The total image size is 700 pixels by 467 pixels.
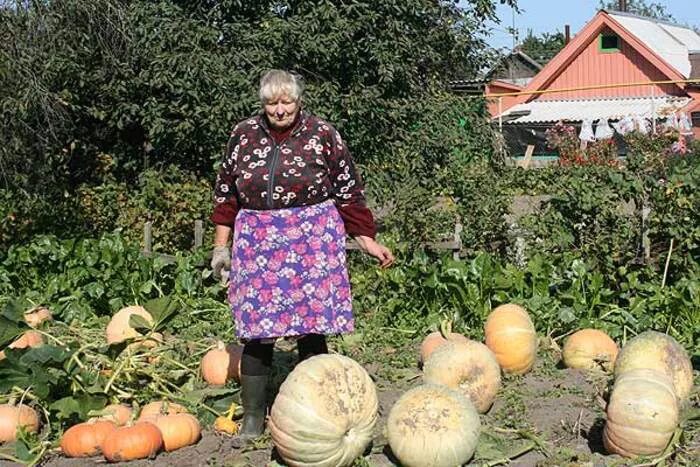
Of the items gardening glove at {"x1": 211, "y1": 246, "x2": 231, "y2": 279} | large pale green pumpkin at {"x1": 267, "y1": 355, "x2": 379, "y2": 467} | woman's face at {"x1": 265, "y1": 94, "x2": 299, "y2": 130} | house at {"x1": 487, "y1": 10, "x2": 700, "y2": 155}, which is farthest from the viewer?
house at {"x1": 487, "y1": 10, "x2": 700, "y2": 155}

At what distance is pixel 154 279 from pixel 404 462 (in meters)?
4.19

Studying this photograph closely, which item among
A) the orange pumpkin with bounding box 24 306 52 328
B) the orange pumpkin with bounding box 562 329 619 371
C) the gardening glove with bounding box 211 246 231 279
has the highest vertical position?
the gardening glove with bounding box 211 246 231 279

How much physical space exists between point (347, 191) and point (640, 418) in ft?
5.33

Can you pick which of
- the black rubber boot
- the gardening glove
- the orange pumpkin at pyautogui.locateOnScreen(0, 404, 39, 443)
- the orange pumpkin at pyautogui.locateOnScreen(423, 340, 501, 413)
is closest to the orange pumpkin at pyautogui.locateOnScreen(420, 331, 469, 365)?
the orange pumpkin at pyautogui.locateOnScreen(423, 340, 501, 413)

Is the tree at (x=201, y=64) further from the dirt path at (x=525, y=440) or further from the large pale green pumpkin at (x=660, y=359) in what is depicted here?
the large pale green pumpkin at (x=660, y=359)

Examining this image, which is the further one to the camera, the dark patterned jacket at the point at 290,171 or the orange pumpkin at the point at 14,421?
the orange pumpkin at the point at 14,421

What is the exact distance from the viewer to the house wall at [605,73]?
3022 centimetres

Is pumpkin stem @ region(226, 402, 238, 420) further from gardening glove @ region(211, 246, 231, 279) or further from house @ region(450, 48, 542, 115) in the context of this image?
house @ region(450, 48, 542, 115)

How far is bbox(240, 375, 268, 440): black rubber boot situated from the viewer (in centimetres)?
445

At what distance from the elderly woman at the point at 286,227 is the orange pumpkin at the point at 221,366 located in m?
0.86

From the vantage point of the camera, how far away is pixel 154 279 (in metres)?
7.72

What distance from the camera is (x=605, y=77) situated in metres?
31.6

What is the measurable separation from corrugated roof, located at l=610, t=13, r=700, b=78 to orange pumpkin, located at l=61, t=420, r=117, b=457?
2870cm

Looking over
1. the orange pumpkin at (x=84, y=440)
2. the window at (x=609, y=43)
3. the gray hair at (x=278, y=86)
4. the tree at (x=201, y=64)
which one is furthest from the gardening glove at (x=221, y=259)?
the window at (x=609, y=43)
